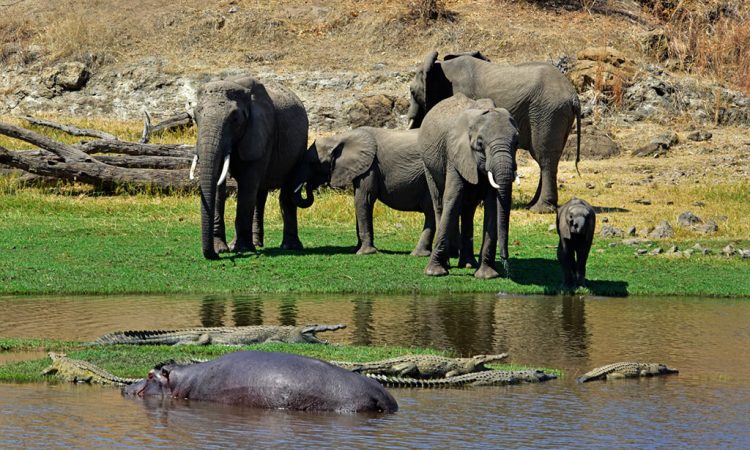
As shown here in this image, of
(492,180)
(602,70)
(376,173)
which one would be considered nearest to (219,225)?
(376,173)

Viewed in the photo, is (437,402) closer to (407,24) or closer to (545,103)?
(545,103)

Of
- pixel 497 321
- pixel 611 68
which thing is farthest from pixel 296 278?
pixel 611 68

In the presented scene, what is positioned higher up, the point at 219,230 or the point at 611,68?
the point at 611,68

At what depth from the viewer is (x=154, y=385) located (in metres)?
9.05

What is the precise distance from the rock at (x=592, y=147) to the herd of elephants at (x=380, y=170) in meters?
8.92

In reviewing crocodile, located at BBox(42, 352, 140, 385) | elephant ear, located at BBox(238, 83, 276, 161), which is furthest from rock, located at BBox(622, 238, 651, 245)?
crocodile, located at BBox(42, 352, 140, 385)

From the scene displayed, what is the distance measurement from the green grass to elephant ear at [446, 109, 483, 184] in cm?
436

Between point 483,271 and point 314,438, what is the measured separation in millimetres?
7940

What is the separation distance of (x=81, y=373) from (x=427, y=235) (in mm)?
8664

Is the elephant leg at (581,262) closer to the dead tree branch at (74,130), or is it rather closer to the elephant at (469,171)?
the elephant at (469,171)

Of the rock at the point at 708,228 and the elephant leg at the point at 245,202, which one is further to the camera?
the rock at the point at 708,228

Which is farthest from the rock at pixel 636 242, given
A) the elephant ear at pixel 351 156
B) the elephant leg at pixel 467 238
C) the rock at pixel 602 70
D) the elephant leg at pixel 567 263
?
the rock at pixel 602 70

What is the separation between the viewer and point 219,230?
17.4m

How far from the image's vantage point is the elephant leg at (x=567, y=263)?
15.0 m
